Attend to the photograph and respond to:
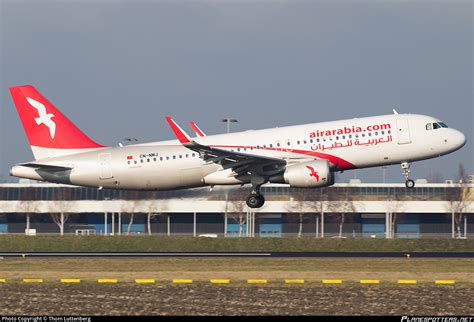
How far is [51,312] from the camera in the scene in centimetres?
3050

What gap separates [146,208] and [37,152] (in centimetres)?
3025

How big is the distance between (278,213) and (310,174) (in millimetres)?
53688

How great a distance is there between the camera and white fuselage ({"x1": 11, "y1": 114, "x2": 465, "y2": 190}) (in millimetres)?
48469

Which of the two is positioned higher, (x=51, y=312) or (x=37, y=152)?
(x=37, y=152)

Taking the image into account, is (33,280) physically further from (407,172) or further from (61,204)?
(61,204)

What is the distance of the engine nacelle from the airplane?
0.05 metres

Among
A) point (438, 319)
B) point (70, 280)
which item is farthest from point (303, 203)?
point (438, 319)

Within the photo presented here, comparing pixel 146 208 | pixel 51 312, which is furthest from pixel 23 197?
pixel 51 312

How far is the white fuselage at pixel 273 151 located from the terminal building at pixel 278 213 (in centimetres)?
4083

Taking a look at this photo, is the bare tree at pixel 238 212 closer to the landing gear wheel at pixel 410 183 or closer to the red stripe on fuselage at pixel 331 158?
the landing gear wheel at pixel 410 183

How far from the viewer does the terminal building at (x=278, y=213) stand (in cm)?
9575

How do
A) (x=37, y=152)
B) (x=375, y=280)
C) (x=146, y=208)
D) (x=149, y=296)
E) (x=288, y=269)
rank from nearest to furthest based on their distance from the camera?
(x=149, y=296) < (x=375, y=280) < (x=288, y=269) < (x=37, y=152) < (x=146, y=208)

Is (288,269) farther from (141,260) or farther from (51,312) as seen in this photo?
(51,312)

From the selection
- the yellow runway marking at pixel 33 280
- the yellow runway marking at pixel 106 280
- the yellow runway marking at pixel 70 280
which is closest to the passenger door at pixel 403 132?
the yellow runway marking at pixel 106 280
